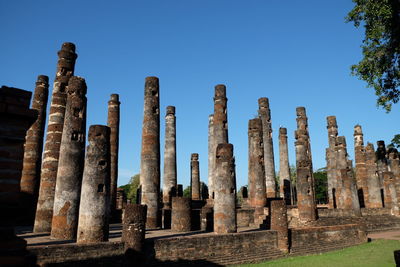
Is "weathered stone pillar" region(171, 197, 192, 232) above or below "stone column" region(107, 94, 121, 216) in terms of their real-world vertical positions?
below

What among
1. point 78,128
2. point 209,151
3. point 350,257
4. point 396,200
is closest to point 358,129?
point 396,200

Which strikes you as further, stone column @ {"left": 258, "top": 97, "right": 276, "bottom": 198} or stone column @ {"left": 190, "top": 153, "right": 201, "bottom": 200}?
stone column @ {"left": 190, "top": 153, "right": 201, "bottom": 200}

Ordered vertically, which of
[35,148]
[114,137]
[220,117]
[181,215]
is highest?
[220,117]

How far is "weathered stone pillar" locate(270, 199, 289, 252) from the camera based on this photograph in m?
13.1

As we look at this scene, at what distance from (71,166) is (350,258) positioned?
437 inches

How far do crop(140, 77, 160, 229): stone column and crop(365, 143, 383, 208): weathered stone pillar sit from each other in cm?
2033

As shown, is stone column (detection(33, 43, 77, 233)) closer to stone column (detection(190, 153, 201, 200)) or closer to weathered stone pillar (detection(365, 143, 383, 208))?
stone column (detection(190, 153, 201, 200))

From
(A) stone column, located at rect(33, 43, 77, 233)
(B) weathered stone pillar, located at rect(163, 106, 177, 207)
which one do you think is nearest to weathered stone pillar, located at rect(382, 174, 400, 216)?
(B) weathered stone pillar, located at rect(163, 106, 177, 207)

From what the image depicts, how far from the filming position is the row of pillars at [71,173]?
10.6 metres

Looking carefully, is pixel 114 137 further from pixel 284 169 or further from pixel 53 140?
pixel 284 169

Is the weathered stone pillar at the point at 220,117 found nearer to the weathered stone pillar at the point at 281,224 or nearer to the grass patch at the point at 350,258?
the weathered stone pillar at the point at 281,224

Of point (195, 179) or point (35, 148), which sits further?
point (195, 179)

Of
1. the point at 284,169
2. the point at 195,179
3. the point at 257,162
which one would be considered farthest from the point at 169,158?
the point at 284,169

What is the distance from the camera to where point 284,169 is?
1153 inches
